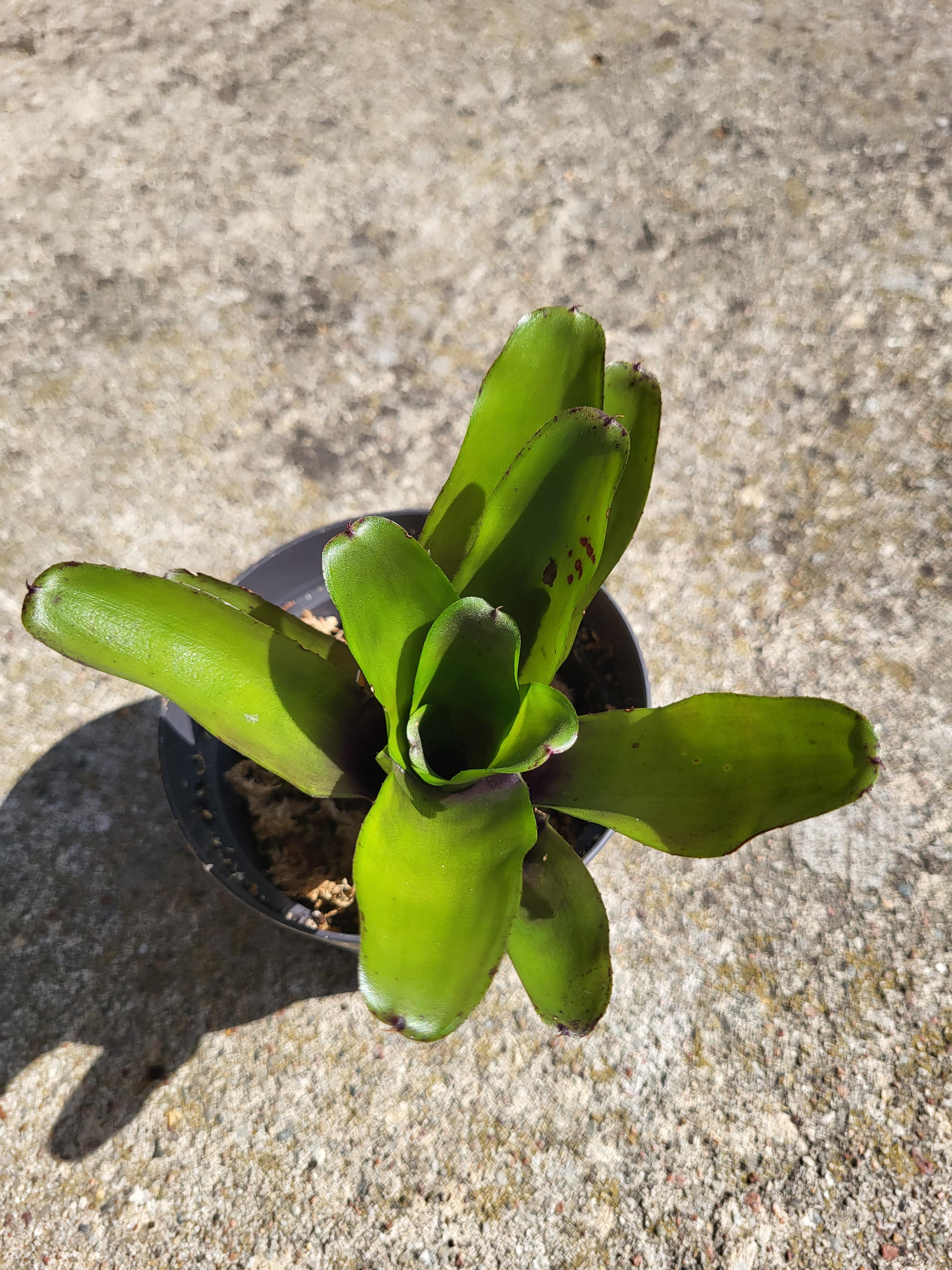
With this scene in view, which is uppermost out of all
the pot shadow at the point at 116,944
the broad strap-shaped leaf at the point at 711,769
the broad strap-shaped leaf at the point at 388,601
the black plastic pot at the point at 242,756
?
the broad strap-shaped leaf at the point at 388,601

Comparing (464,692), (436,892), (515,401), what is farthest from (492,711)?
(515,401)

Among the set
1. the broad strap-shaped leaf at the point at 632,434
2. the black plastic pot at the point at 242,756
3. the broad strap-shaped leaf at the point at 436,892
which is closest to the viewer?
the broad strap-shaped leaf at the point at 436,892

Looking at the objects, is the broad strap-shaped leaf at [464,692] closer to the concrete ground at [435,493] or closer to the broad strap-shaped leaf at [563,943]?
the broad strap-shaped leaf at [563,943]

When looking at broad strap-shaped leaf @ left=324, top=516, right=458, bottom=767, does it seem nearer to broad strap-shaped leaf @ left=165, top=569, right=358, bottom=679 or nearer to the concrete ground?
broad strap-shaped leaf @ left=165, top=569, right=358, bottom=679

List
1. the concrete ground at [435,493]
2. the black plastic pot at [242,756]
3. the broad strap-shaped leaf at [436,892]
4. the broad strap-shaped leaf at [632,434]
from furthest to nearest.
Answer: the concrete ground at [435,493] → the black plastic pot at [242,756] → the broad strap-shaped leaf at [632,434] → the broad strap-shaped leaf at [436,892]

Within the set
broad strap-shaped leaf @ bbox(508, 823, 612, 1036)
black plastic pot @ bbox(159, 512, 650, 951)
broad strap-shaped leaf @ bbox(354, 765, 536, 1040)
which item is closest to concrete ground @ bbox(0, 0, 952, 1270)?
black plastic pot @ bbox(159, 512, 650, 951)

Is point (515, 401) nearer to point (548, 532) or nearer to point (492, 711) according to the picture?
point (548, 532)

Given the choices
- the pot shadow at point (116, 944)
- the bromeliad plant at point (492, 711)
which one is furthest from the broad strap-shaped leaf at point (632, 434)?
the pot shadow at point (116, 944)

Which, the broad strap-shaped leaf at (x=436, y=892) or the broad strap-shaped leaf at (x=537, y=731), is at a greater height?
the broad strap-shaped leaf at (x=537, y=731)
